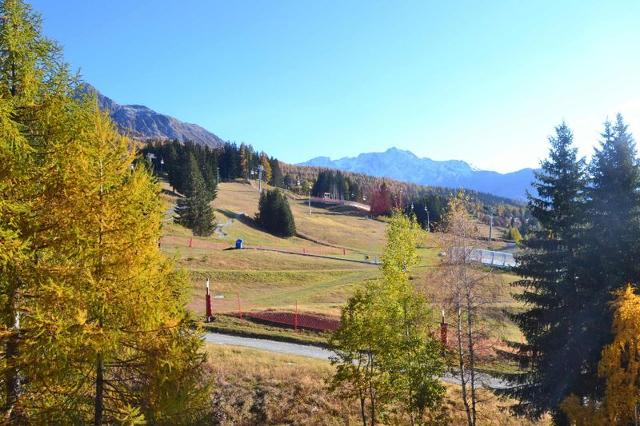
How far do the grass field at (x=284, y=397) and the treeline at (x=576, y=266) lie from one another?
3.08 meters

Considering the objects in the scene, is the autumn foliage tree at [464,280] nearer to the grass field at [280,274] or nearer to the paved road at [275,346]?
the grass field at [280,274]

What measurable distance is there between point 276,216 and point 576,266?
78517 millimetres

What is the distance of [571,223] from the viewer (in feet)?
58.0

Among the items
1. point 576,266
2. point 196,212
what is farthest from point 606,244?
point 196,212

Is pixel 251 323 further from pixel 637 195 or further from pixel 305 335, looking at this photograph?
pixel 637 195

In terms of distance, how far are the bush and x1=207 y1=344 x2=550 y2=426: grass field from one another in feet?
227

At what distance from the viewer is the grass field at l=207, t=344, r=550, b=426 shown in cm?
1833

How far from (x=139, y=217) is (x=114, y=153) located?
1.42 metres

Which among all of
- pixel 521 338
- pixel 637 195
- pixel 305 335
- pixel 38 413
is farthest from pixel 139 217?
pixel 521 338

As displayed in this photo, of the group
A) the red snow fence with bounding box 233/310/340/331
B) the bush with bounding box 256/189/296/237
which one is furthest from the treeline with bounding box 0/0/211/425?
the bush with bounding box 256/189/296/237

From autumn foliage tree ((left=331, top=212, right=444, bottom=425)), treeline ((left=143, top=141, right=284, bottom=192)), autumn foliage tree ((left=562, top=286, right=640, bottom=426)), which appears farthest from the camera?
treeline ((left=143, top=141, right=284, bottom=192))

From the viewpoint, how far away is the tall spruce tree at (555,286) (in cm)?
1669

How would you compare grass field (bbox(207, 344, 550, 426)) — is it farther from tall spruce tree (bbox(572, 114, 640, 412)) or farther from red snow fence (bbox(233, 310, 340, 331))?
red snow fence (bbox(233, 310, 340, 331))

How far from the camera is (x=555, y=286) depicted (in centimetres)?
1755
